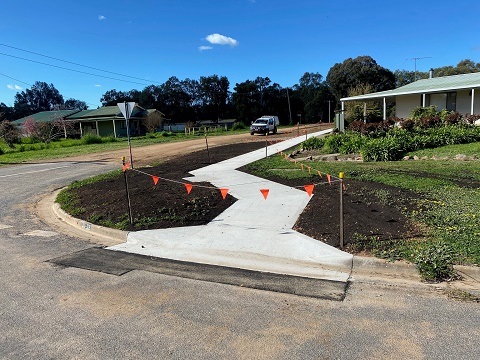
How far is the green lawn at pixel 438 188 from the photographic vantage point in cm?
530

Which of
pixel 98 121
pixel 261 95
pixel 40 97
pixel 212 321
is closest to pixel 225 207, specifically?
pixel 212 321

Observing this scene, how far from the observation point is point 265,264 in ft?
17.6

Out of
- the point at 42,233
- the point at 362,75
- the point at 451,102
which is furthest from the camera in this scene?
the point at 362,75

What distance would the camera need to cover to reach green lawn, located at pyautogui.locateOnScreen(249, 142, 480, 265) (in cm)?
530

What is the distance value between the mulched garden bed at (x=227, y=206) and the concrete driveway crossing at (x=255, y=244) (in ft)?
1.02

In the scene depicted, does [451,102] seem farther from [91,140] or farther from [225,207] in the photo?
[91,140]

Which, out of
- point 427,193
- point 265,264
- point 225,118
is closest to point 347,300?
point 265,264

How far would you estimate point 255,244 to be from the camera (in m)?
6.01

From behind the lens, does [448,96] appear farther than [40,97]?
No

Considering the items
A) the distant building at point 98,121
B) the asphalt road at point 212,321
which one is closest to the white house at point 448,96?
the asphalt road at point 212,321

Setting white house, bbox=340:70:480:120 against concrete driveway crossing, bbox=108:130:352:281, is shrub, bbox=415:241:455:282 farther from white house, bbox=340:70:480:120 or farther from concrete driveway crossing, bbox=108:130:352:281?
white house, bbox=340:70:480:120

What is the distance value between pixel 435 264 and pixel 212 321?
2.73m

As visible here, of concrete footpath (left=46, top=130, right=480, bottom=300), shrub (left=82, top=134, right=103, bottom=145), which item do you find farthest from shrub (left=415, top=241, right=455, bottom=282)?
shrub (left=82, top=134, right=103, bottom=145)

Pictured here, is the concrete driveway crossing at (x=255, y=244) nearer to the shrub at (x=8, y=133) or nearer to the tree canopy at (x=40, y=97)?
the shrub at (x=8, y=133)
